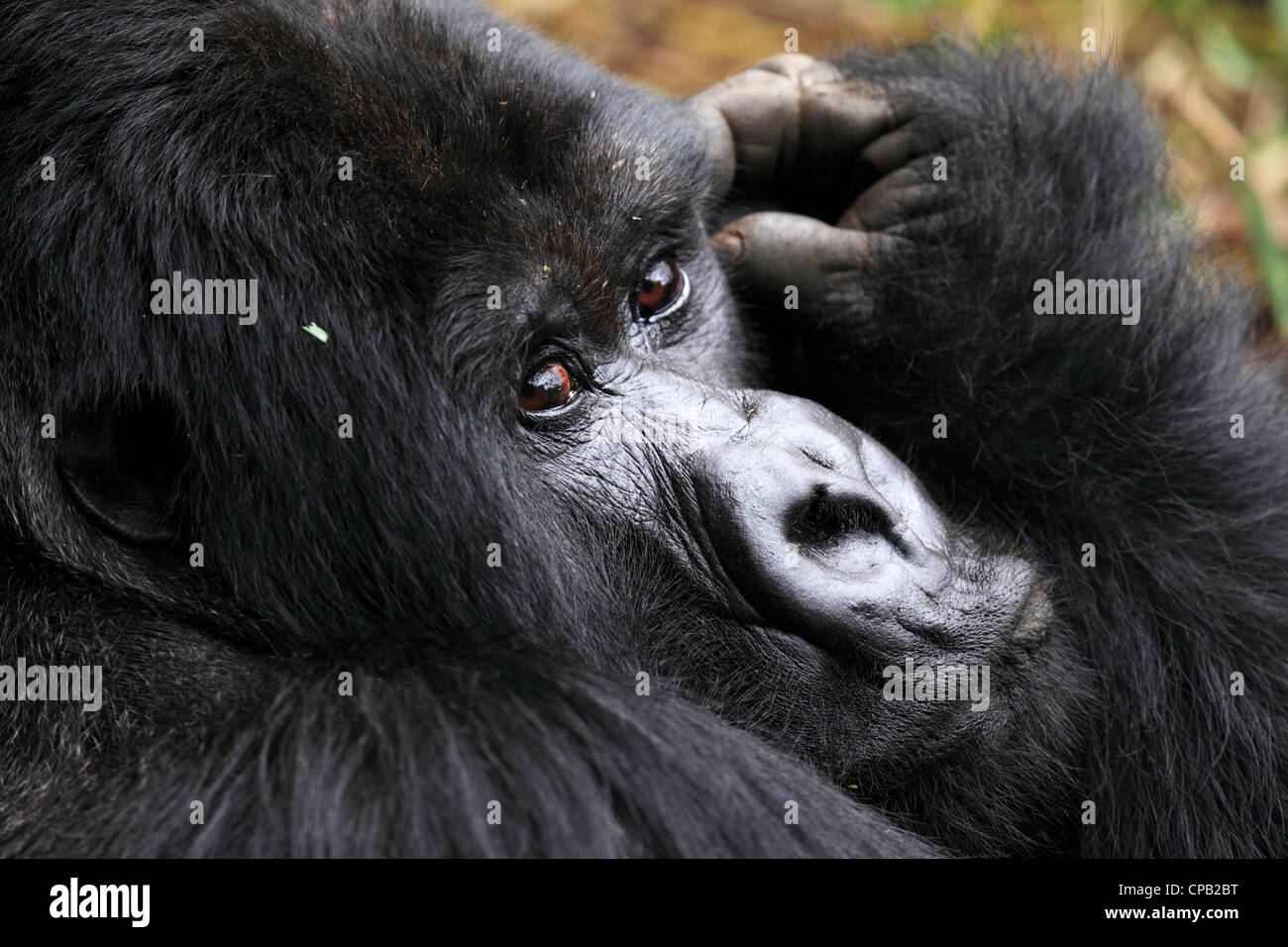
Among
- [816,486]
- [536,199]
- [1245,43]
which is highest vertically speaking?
[1245,43]

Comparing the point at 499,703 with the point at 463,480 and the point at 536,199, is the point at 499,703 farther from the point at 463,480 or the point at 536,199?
the point at 536,199

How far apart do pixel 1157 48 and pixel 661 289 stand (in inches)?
186

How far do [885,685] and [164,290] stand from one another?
4.58 feet

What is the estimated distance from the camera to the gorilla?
2.07 metres

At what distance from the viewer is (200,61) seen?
2.25m

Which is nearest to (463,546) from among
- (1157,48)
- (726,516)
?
(726,516)

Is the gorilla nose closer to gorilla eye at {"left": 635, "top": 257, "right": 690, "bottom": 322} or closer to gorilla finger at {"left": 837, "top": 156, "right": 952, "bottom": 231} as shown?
gorilla eye at {"left": 635, "top": 257, "right": 690, "bottom": 322}

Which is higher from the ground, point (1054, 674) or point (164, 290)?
point (164, 290)

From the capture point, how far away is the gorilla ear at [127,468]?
221cm

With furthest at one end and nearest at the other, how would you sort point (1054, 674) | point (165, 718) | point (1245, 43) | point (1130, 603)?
point (1245, 43) < point (1130, 603) < point (1054, 674) < point (165, 718)

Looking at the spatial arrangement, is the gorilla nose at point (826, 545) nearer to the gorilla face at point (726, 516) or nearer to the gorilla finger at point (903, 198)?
the gorilla face at point (726, 516)

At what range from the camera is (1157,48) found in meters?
6.42
